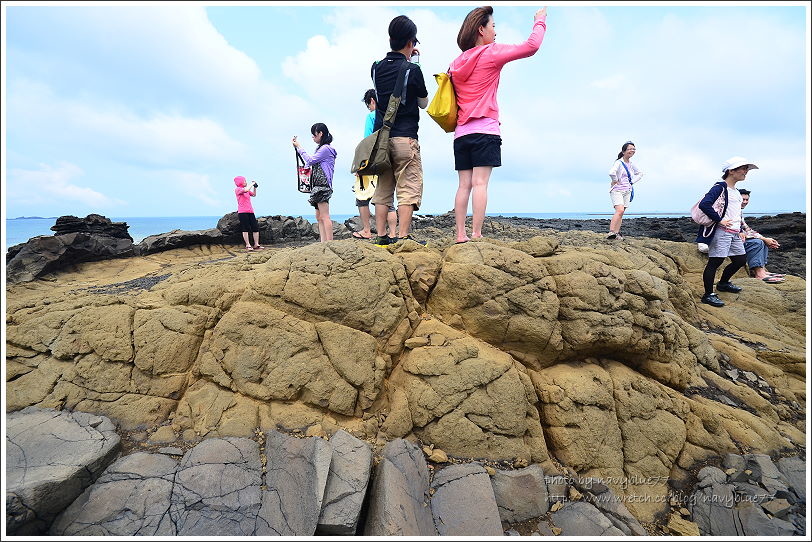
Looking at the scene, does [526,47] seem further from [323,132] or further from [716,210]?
[716,210]

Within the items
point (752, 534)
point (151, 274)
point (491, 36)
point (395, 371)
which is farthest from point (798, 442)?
point (151, 274)

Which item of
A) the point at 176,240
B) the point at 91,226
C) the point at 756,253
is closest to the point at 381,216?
the point at 176,240

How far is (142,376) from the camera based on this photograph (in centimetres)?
326

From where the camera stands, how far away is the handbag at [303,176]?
6270 mm

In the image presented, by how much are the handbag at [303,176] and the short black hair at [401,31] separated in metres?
2.60

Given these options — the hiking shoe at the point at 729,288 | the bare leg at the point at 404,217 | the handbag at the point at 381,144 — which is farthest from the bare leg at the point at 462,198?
the hiking shoe at the point at 729,288

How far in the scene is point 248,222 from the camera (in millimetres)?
10133

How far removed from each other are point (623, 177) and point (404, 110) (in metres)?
6.21

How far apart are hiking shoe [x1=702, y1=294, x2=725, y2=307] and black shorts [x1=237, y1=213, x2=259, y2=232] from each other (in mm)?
10497

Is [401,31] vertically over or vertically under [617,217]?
over

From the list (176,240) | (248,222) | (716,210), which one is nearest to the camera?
(716,210)

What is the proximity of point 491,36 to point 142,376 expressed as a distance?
17.0 ft

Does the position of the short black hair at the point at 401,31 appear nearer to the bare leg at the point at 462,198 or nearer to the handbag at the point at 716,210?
the bare leg at the point at 462,198

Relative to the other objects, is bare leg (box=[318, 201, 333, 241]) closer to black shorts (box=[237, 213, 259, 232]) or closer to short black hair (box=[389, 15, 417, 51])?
short black hair (box=[389, 15, 417, 51])
